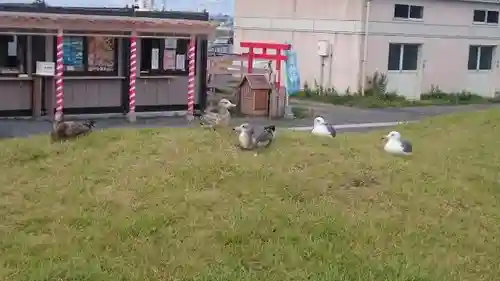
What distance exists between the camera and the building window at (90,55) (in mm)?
19703

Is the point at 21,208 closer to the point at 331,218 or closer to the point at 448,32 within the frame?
the point at 331,218

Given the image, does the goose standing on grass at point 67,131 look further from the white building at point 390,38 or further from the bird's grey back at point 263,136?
the white building at point 390,38

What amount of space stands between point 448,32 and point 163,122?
14320 millimetres

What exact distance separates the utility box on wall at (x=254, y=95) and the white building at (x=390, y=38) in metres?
6.43

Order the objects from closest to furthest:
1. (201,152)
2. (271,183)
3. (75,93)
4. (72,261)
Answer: (72,261) → (271,183) → (201,152) → (75,93)

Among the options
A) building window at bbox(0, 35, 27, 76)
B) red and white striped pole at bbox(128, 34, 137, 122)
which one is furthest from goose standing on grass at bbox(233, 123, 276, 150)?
building window at bbox(0, 35, 27, 76)

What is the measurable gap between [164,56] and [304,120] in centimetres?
416

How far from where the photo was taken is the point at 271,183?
866 cm

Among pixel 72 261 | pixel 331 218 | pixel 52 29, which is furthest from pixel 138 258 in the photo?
pixel 52 29

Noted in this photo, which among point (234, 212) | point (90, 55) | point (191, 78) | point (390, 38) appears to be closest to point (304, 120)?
point (191, 78)

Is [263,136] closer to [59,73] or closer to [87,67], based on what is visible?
[59,73]

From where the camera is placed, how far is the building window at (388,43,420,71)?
29.0m

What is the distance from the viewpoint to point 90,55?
19984 millimetres

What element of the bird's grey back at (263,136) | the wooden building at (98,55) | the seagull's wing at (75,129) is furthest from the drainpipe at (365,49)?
the seagull's wing at (75,129)
